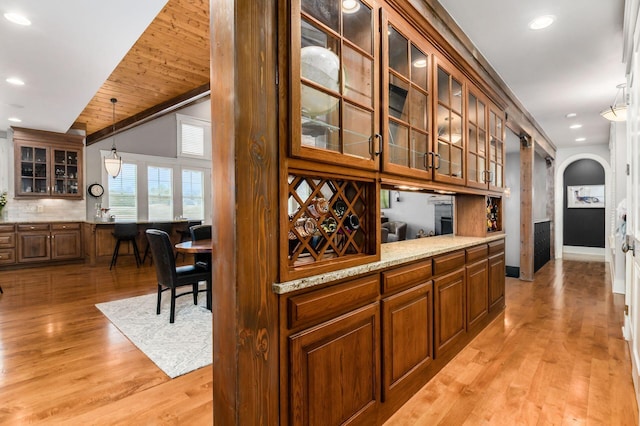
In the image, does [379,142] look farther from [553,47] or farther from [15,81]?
[15,81]

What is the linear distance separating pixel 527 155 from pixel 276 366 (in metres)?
5.74

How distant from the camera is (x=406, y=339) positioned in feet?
6.66

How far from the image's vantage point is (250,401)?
1.23 meters

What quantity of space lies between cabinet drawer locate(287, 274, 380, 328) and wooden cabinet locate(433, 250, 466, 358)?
2.76ft

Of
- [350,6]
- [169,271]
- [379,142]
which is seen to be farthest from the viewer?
[169,271]

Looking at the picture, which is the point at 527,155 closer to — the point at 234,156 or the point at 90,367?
the point at 234,156

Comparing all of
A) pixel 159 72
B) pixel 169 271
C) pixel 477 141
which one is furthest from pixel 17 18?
pixel 477 141

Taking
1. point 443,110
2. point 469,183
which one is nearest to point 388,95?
point 443,110

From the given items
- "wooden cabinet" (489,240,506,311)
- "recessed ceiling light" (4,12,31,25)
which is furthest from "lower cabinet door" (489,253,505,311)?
"recessed ceiling light" (4,12,31,25)

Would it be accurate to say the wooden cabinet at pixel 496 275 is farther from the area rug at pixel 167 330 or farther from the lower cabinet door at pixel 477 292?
the area rug at pixel 167 330

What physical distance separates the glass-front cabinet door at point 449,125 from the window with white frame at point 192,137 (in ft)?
23.6

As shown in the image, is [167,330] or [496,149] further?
[496,149]

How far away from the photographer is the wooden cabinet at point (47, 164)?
6320 millimetres

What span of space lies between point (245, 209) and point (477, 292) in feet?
8.65
